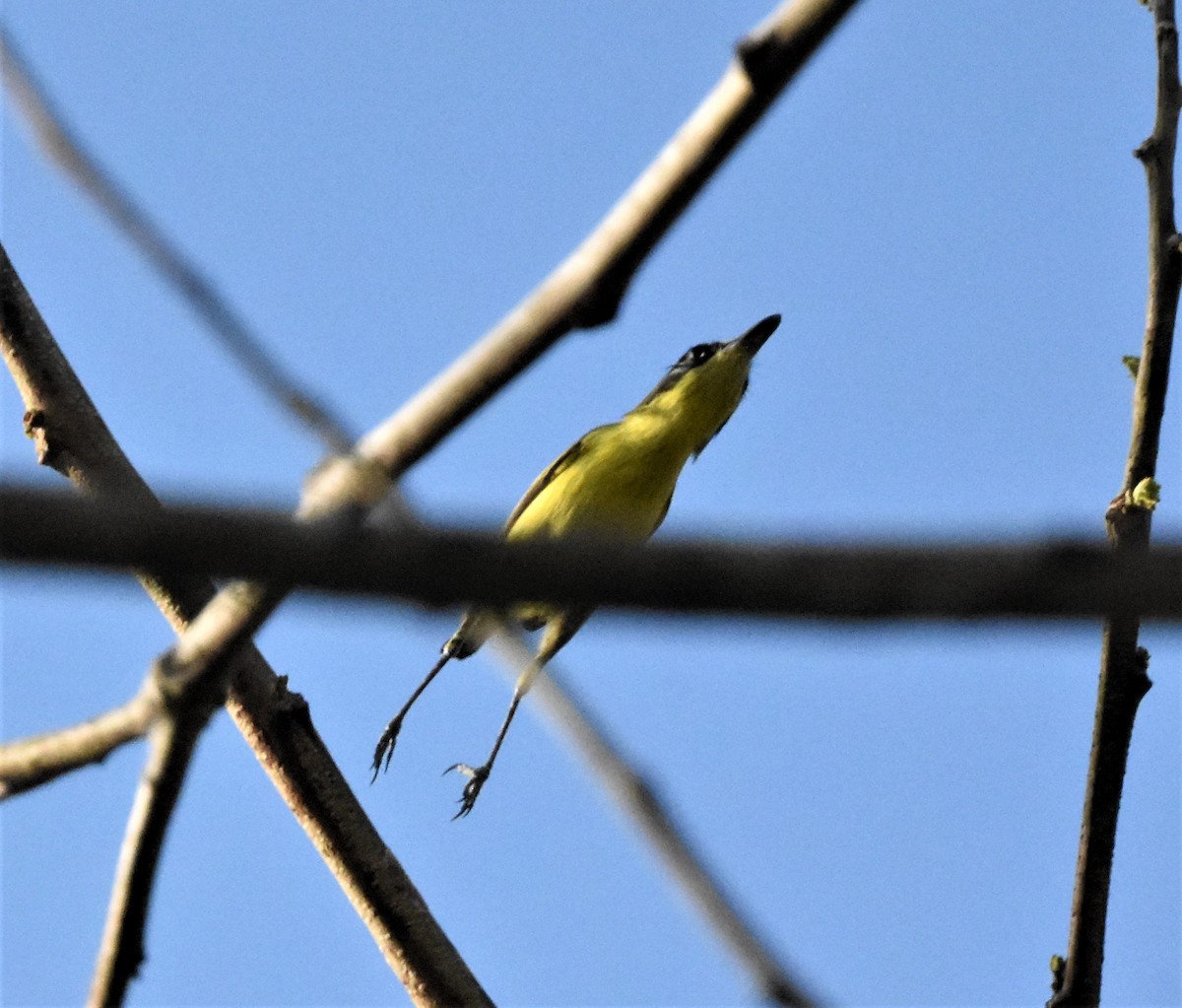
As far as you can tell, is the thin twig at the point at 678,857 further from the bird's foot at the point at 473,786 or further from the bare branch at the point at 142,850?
the bird's foot at the point at 473,786

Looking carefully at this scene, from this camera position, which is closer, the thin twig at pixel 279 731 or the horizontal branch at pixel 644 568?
the horizontal branch at pixel 644 568

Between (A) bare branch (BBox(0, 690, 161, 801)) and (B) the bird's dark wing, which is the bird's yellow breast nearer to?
(B) the bird's dark wing

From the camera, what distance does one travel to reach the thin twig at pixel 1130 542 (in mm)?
3713

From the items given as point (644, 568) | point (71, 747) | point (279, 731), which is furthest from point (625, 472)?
point (644, 568)

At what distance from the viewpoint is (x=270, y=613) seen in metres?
1.92

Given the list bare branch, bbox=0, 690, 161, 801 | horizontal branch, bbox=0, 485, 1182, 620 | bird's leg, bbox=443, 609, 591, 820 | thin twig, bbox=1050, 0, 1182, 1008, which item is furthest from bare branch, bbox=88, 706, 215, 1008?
bird's leg, bbox=443, 609, 591, 820

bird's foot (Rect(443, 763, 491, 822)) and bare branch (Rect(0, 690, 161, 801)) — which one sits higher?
bird's foot (Rect(443, 763, 491, 822))

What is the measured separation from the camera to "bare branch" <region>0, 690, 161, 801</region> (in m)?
2.24

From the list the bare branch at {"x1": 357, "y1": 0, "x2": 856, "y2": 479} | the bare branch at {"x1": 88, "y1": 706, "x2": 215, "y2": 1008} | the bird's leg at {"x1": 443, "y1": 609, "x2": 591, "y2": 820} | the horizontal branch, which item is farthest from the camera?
the bird's leg at {"x1": 443, "y1": 609, "x2": 591, "y2": 820}

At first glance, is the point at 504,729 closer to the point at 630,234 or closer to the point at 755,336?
the point at 755,336

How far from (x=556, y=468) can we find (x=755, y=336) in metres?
1.33

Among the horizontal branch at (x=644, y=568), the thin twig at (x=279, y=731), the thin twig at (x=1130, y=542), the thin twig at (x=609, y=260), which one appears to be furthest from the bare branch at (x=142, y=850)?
the thin twig at (x=1130, y=542)

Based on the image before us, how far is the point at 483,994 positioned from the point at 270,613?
2667 millimetres

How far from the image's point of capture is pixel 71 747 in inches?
96.0
